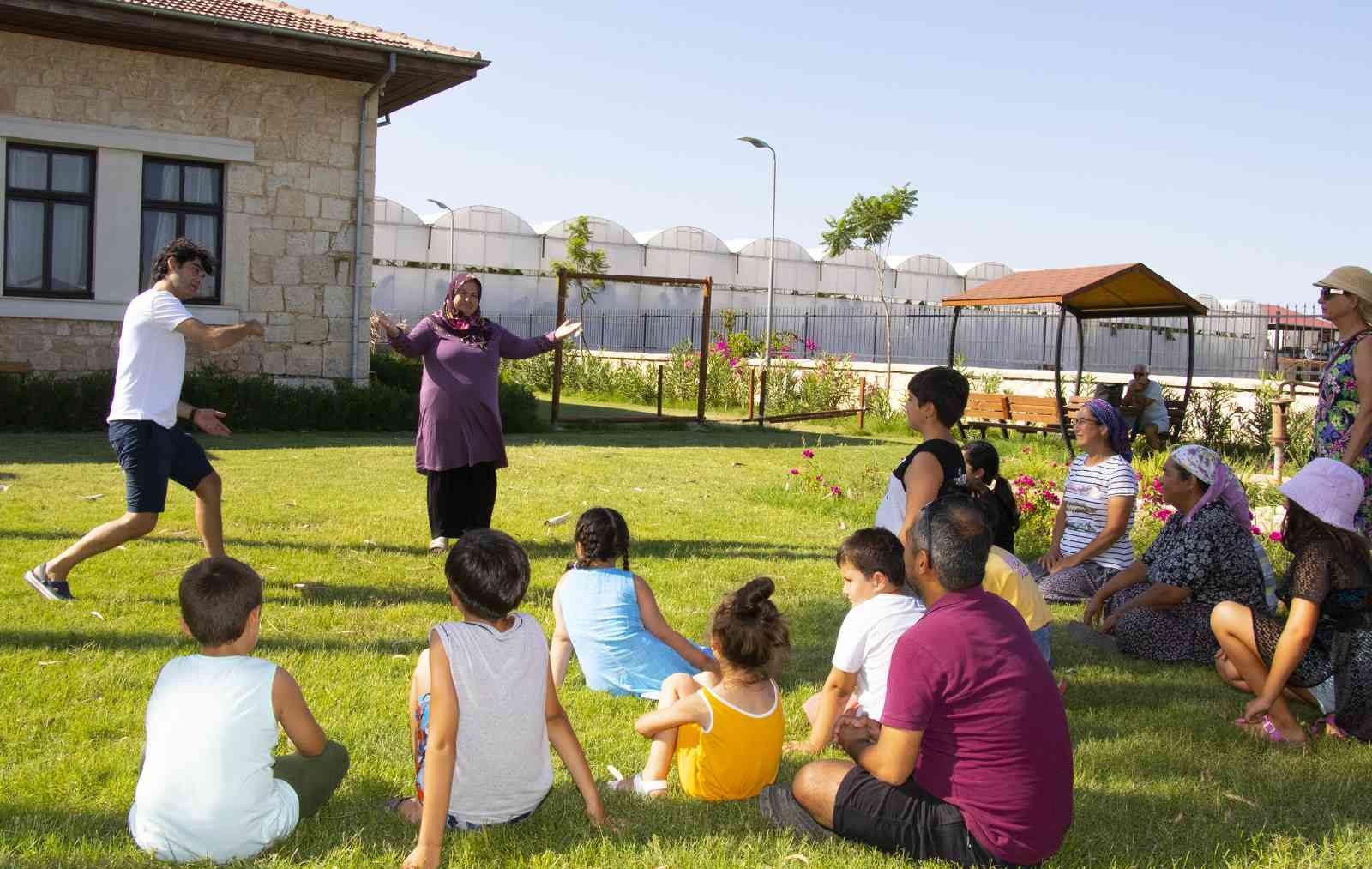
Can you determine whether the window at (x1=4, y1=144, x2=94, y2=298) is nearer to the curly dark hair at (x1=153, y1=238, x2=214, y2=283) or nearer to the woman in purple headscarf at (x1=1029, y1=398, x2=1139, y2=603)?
the curly dark hair at (x1=153, y1=238, x2=214, y2=283)

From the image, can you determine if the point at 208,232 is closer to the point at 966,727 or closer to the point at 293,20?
the point at 293,20

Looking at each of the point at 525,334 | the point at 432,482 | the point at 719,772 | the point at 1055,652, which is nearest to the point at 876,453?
the point at 432,482

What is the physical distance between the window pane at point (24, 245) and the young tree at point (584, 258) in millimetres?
21882

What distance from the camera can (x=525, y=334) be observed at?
127 feet

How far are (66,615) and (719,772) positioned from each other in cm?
376

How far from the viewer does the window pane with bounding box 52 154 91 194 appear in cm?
1608

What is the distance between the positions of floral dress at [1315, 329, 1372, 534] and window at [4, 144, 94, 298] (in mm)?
15011

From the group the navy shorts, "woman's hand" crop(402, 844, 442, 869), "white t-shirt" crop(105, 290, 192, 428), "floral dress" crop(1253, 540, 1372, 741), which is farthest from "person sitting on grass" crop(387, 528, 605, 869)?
"white t-shirt" crop(105, 290, 192, 428)

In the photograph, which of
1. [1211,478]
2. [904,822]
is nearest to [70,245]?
[1211,478]

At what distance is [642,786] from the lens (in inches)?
164

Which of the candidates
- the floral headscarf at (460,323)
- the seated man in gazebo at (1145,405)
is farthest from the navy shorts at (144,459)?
the seated man in gazebo at (1145,405)

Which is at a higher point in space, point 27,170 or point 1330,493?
point 27,170

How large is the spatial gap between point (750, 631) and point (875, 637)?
61 centimetres

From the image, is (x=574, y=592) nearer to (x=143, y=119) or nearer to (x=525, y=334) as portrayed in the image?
(x=143, y=119)
